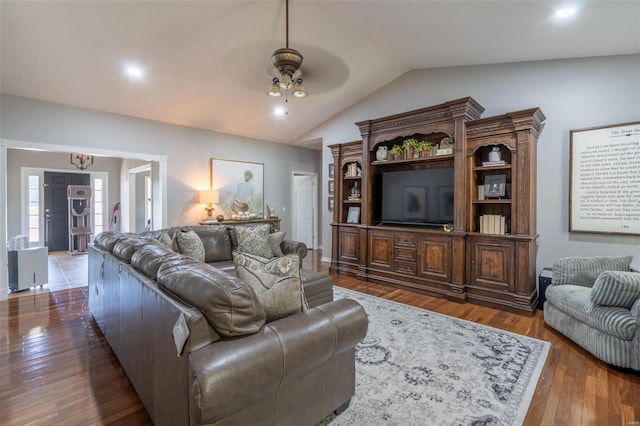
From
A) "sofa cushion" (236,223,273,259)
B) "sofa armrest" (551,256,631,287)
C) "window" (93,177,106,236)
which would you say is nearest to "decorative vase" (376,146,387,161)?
"sofa cushion" (236,223,273,259)

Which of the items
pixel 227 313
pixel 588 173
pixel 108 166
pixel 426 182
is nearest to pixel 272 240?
pixel 426 182

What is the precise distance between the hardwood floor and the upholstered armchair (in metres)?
0.12

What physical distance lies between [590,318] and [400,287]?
2.23m

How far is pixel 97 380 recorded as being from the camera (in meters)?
2.16

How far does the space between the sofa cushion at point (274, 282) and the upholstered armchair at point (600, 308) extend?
2413 millimetres

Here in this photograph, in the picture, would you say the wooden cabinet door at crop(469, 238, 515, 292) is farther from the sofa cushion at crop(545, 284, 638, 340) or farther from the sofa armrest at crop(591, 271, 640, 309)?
the sofa armrest at crop(591, 271, 640, 309)

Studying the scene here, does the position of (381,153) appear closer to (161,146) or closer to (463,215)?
(463,215)

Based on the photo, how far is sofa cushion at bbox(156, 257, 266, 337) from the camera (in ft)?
4.10

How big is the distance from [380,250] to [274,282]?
133 inches

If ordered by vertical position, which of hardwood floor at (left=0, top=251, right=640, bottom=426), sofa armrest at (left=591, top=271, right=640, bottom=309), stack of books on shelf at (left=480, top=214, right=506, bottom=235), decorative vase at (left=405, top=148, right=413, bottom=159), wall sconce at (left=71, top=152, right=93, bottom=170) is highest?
wall sconce at (left=71, top=152, right=93, bottom=170)

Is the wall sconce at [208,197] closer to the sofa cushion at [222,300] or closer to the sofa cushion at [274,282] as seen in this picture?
the sofa cushion at [274,282]

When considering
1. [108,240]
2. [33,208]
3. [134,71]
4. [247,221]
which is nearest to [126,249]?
[108,240]

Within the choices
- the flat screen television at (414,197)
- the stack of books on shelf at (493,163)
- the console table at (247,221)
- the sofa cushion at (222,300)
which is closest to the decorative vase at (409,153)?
the flat screen television at (414,197)

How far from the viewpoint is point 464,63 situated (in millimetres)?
4203
